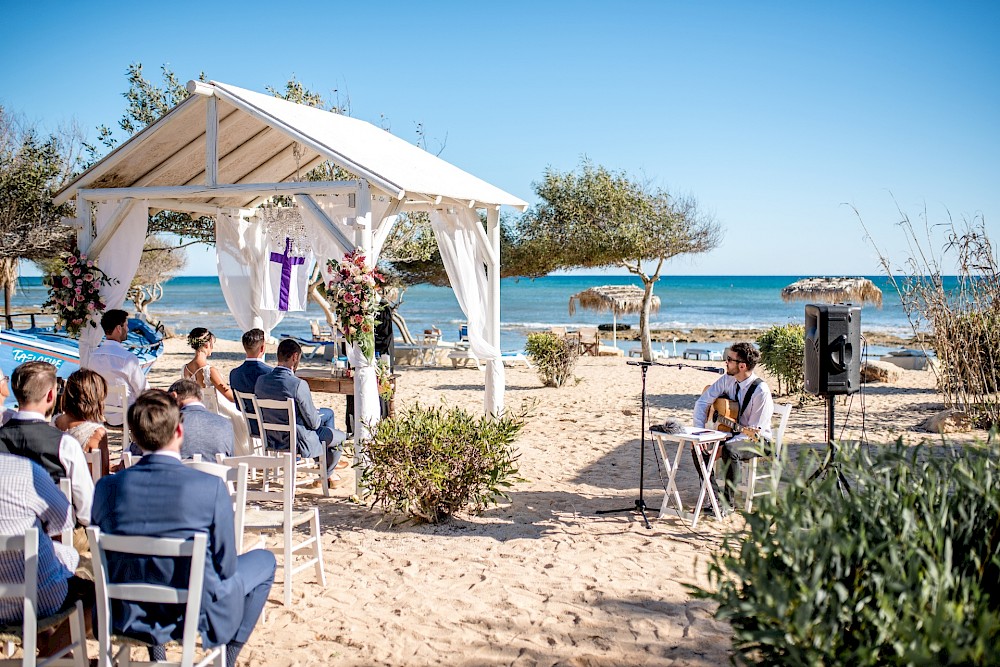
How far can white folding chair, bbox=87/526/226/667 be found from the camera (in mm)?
2562

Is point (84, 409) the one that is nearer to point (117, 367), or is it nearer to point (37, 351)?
point (117, 367)

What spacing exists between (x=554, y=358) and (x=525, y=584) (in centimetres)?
857

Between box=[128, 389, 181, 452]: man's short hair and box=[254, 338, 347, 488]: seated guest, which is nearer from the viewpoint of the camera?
box=[128, 389, 181, 452]: man's short hair

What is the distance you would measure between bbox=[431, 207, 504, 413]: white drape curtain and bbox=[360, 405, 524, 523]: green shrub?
2234 mm

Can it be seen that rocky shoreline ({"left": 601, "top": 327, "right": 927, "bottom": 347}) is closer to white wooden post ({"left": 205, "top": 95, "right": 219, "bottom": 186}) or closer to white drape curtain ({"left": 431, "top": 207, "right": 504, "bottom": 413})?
white drape curtain ({"left": 431, "top": 207, "right": 504, "bottom": 413})

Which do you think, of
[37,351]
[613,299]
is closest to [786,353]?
[37,351]

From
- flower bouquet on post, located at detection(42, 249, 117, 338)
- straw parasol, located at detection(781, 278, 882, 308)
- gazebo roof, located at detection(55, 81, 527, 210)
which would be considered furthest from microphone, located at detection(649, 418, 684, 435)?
straw parasol, located at detection(781, 278, 882, 308)

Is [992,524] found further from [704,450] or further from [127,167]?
[127,167]

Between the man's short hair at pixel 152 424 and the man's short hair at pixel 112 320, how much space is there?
436 centimetres

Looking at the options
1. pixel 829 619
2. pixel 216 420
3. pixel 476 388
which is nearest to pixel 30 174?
pixel 476 388

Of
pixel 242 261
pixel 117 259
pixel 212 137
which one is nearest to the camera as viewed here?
pixel 212 137

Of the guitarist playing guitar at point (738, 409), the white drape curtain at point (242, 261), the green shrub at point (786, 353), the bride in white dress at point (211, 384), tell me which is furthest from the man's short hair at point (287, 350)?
the green shrub at point (786, 353)

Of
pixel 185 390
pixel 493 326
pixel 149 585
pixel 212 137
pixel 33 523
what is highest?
pixel 212 137

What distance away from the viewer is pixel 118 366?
21.6 ft
